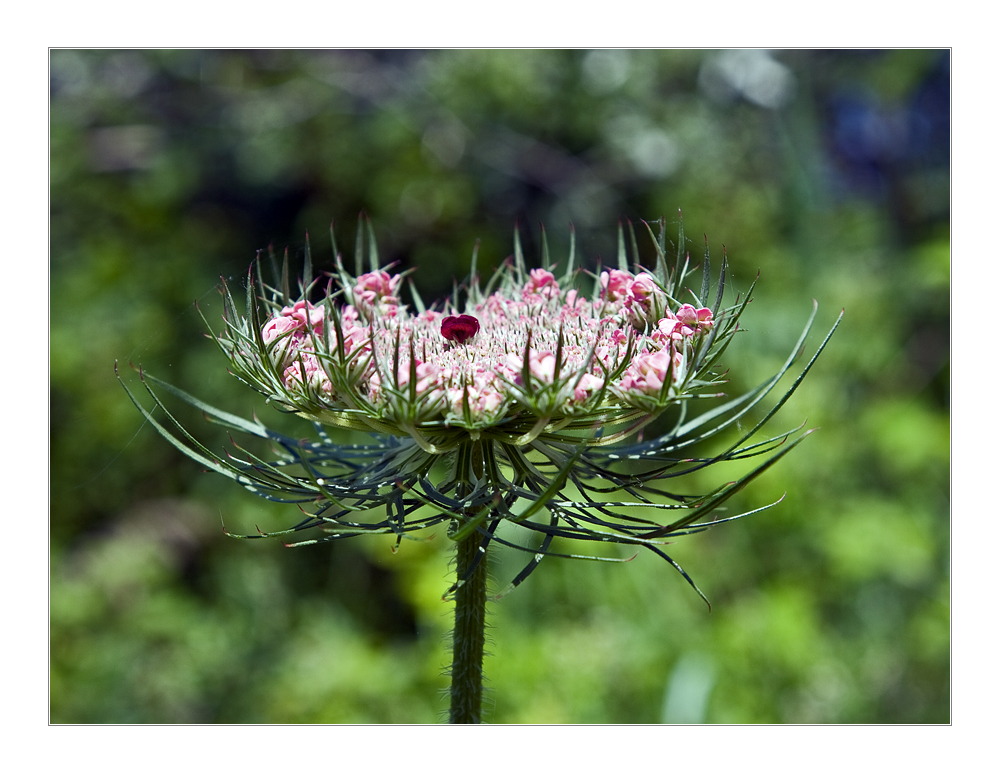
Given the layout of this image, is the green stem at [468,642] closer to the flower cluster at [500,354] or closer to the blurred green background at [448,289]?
the flower cluster at [500,354]

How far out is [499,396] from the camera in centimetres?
133

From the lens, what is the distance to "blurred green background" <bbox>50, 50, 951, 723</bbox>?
3605 mm

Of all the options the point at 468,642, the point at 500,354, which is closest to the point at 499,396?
the point at 500,354

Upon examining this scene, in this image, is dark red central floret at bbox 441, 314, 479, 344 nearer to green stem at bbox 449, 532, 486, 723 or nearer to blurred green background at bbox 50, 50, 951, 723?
green stem at bbox 449, 532, 486, 723

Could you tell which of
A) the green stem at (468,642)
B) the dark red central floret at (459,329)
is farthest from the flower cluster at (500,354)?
the green stem at (468,642)

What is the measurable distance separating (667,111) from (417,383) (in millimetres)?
3916

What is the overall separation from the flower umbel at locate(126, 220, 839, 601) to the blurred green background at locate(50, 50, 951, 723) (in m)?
2.12

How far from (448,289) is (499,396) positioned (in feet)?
10.5

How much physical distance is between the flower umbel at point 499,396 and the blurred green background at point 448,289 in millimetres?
2119

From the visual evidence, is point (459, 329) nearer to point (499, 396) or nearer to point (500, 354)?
point (500, 354)

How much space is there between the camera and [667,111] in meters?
4.64

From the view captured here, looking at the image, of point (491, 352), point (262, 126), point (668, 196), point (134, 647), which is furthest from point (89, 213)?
point (491, 352)

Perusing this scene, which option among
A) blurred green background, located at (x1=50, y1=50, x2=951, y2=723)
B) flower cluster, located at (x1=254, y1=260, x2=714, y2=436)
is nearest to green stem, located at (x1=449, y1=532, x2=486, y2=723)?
flower cluster, located at (x1=254, y1=260, x2=714, y2=436)

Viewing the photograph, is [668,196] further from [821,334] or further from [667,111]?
[821,334]
